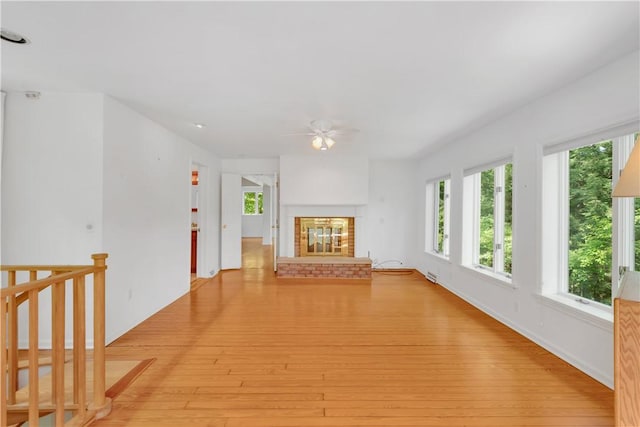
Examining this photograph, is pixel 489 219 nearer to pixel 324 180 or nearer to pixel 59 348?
pixel 324 180

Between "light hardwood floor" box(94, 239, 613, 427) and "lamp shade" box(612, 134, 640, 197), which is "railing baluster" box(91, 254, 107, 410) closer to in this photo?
"light hardwood floor" box(94, 239, 613, 427)

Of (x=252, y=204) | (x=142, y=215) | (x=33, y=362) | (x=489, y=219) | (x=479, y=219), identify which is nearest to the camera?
(x=33, y=362)

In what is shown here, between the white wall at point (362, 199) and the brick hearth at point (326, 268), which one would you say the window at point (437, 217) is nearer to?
the white wall at point (362, 199)

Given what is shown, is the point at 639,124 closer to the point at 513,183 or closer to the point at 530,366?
Answer: the point at 513,183

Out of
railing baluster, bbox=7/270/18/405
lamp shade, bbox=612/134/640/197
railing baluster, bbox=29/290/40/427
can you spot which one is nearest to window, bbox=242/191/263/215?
railing baluster, bbox=7/270/18/405

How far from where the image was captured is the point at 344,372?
2322mm

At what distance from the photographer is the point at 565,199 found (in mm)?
2732

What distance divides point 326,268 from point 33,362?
424 cm

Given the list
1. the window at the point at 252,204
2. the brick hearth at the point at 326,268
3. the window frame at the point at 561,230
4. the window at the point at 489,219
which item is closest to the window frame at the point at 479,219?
the window at the point at 489,219

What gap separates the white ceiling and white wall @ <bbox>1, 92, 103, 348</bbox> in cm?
22

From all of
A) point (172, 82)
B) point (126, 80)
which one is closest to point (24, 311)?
point (126, 80)

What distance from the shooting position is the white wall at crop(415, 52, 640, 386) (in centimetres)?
214

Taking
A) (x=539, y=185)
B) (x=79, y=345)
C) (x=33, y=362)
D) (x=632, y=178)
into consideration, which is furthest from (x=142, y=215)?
(x=539, y=185)

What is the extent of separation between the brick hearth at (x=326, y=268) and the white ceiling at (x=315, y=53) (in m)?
2.94
